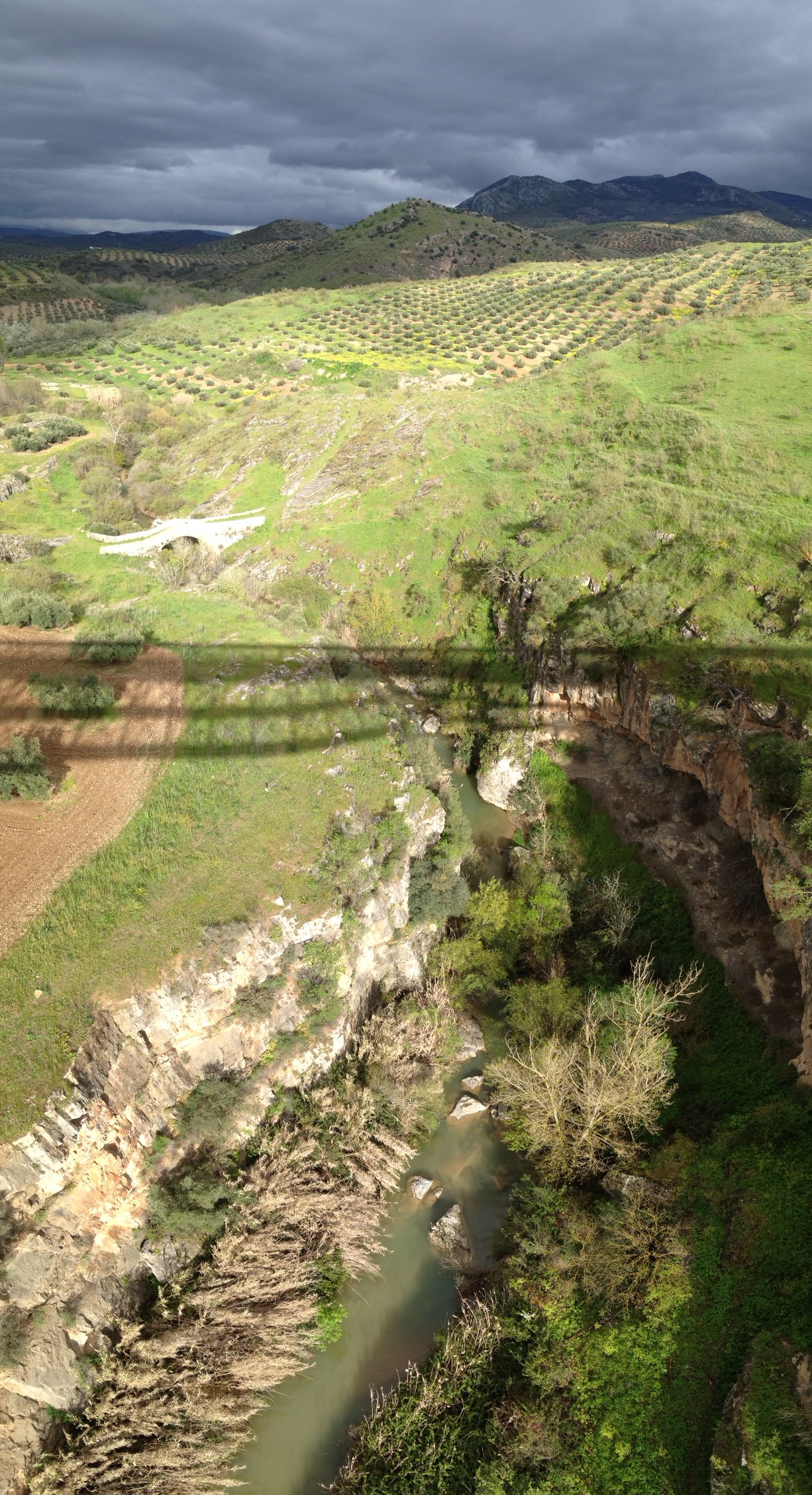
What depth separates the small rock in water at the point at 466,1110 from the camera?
64.2 ft

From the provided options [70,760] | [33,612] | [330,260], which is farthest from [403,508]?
[330,260]

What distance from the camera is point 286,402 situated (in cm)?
5591

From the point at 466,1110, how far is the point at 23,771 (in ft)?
56.5

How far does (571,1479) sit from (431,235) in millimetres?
125482

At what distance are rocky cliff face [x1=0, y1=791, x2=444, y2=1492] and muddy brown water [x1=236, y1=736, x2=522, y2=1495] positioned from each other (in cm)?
412

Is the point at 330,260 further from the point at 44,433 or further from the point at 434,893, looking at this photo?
the point at 434,893

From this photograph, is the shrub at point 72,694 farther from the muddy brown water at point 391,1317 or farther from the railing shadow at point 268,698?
the muddy brown water at point 391,1317

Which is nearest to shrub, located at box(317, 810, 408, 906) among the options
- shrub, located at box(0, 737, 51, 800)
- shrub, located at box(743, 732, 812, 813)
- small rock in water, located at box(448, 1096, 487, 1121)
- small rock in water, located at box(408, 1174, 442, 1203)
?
small rock in water, located at box(448, 1096, 487, 1121)

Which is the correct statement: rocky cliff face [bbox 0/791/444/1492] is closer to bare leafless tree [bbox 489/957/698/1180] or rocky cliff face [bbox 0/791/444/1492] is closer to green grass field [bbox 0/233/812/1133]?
green grass field [bbox 0/233/812/1133]

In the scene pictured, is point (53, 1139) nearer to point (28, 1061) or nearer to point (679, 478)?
point (28, 1061)

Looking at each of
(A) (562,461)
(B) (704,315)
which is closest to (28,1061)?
(A) (562,461)

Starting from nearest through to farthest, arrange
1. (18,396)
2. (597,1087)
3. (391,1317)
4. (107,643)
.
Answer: (597,1087) < (391,1317) < (107,643) < (18,396)

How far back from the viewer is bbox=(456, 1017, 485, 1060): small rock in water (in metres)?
20.8

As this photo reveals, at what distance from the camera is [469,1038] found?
835 inches
